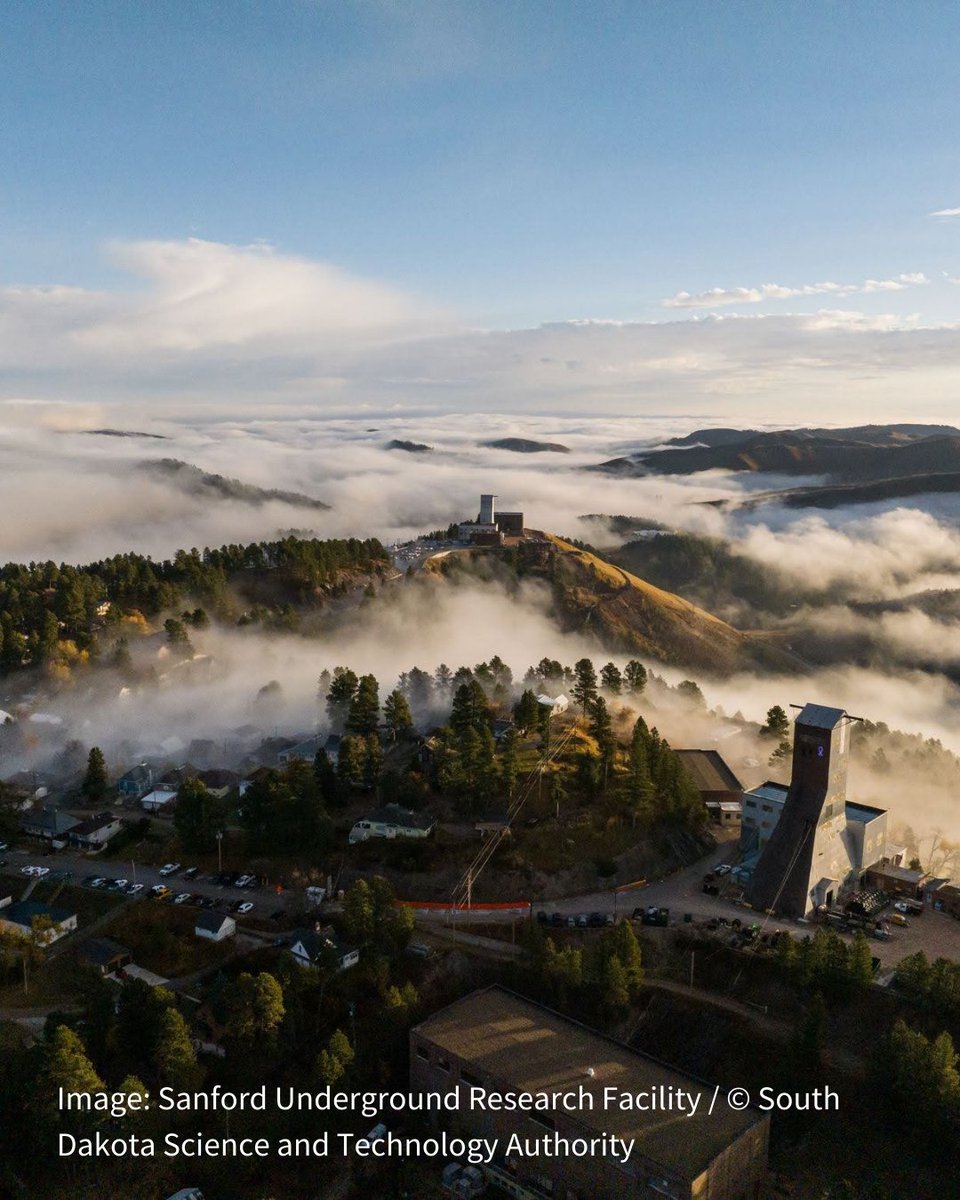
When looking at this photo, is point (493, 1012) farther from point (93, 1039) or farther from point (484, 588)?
point (484, 588)

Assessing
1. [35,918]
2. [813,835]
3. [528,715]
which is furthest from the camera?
[528,715]

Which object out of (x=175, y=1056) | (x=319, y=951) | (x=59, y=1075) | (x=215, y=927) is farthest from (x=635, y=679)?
(x=59, y=1075)

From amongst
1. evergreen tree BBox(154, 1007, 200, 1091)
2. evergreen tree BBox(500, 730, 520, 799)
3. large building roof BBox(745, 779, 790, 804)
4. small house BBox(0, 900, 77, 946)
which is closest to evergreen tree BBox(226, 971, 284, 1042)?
evergreen tree BBox(154, 1007, 200, 1091)

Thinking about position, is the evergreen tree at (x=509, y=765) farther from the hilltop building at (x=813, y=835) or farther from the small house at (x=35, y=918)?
the small house at (x=35, y=918)

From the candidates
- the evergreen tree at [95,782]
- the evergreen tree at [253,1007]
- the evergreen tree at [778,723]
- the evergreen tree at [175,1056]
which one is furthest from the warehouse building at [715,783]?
the evergreen tree at [95,782]

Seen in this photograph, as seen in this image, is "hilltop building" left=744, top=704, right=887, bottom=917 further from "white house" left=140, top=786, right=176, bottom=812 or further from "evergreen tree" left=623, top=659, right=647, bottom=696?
"white house" left=140, top=786, right=176, bottom=812

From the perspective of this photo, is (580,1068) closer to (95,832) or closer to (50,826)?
(95,832)
